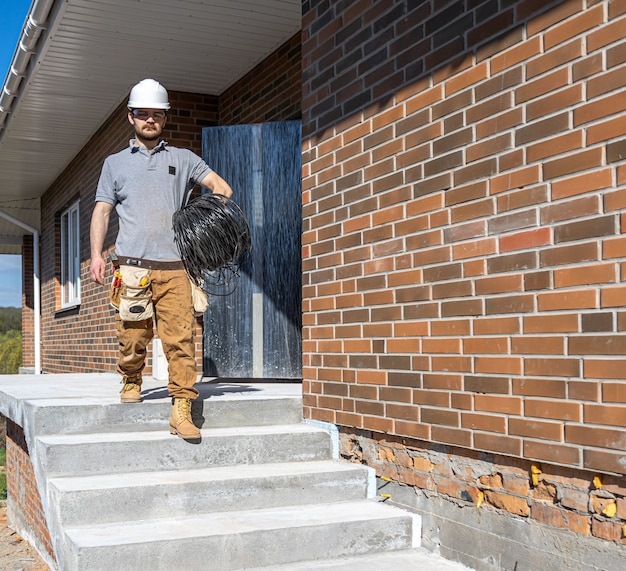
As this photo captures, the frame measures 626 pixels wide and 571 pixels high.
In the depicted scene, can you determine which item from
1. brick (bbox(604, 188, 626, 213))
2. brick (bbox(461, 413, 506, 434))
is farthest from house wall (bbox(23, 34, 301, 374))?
brick (bbox(604, 188, 626, 213))

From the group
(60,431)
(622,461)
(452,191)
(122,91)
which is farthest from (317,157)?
(122,91)

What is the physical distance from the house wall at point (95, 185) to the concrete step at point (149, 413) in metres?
2.98

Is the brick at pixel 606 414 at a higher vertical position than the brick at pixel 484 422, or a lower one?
higher

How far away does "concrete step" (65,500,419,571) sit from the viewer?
11.0ft

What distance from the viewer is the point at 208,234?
4.35m

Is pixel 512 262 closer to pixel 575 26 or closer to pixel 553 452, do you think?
pixel 553 452

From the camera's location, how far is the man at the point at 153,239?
4.34 m

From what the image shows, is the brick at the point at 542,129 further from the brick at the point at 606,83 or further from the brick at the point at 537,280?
the brick at the point at 537,280

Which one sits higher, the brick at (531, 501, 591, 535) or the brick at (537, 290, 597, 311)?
the brick at (537, 290, 597, 311)

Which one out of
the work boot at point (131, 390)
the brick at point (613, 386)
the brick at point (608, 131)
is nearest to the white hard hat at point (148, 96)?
the work boot at point (131, 390)

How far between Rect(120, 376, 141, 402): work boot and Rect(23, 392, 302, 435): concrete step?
7 cm

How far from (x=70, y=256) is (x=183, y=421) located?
9241 mm

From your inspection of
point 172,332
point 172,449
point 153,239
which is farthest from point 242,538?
point 153,239

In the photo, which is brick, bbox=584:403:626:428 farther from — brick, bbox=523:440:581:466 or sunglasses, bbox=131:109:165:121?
sunglasses, bbox=131:109:165:121
